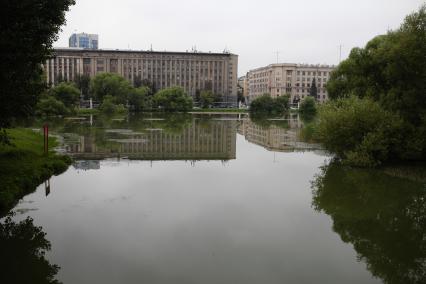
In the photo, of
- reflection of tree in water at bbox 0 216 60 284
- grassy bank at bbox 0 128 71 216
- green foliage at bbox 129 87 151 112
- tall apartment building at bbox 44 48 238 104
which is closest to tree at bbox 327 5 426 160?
grassy bank at bbox 0 128 71 216

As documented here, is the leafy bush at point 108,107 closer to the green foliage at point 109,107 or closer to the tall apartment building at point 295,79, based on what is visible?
the green foliage at point 109,107

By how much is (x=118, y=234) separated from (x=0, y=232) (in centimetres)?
352

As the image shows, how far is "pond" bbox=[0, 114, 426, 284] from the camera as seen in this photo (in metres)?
11.1

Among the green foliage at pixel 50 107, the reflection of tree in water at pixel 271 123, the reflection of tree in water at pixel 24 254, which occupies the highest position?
the green foliage at pixel 50 107

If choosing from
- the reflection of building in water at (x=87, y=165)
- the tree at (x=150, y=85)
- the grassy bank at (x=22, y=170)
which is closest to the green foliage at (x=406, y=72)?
the reflection of building in water at (x=87, y=165)

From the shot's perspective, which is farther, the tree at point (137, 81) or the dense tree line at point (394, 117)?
the tree at point (137, 81)

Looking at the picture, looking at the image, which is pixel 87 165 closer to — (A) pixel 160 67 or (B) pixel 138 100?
(B) pixel 138 100

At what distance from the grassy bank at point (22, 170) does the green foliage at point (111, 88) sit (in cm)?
7680

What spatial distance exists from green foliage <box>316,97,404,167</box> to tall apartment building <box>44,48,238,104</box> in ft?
396

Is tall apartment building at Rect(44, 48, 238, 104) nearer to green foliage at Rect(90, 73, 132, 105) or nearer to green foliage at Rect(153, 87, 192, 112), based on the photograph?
green foliage at Rect(153, 87, 192, 112)

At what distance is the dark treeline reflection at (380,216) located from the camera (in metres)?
11.8

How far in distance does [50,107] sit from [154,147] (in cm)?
4433

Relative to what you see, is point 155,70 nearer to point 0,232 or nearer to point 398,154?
point 398,154

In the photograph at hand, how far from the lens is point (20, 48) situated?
47.3 feet
